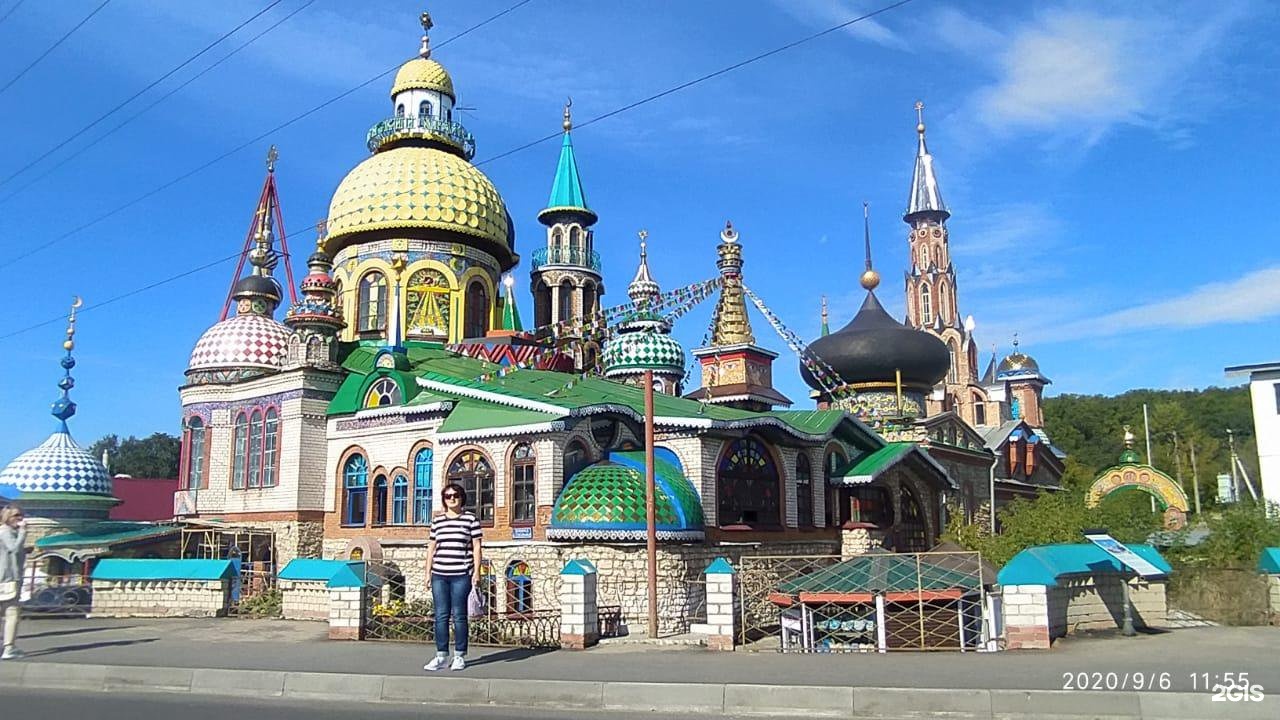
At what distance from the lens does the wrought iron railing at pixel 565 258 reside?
4197 centimetres

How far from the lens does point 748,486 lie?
73.4ft

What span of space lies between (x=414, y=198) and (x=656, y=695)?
80.1 ft

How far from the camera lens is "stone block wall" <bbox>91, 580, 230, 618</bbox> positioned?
62.6 ft

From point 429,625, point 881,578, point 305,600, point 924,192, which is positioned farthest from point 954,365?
point 429,625

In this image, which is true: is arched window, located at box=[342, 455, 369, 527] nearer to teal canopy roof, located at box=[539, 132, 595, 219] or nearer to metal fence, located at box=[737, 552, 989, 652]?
metal fence, located at box=[737, 552, 989, 652]

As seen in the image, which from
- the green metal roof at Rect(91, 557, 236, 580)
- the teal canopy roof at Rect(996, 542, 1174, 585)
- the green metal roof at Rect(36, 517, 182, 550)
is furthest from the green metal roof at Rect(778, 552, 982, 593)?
the green metal roof at Rect(36, 517, 182, 550)

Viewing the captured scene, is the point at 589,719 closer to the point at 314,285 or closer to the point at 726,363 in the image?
the point at 314,285

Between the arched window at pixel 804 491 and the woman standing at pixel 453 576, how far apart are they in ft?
48.0

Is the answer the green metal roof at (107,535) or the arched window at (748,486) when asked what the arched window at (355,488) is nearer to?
the green metal roof at (107,535)

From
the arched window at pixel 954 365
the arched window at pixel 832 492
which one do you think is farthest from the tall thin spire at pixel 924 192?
the arched window at pixel 832 492

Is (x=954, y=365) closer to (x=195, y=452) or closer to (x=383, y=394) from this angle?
(x=383, y=394)

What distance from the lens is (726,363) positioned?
3259cm

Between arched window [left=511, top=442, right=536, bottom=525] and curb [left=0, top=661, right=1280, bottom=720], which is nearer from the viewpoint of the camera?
curb [left=0, top=661, right=1280, bottom=720]
